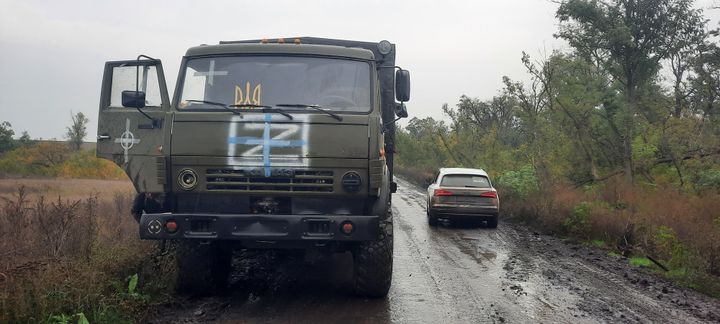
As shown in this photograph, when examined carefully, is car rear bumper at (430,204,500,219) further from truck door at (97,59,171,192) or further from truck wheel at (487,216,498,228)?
truck door at (97,59,171,192)

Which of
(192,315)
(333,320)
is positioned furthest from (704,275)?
(192,315)

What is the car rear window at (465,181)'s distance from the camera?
1482cm

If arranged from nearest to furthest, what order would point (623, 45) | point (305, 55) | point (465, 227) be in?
point (305, 55), point (465, 227), point (623, 45)

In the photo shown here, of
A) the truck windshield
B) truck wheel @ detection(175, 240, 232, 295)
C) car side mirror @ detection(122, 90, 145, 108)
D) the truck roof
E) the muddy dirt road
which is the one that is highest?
the truck roof

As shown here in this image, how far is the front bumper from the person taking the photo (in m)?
5.86

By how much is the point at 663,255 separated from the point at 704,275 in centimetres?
174

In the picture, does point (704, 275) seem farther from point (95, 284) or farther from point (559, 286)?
point (95, 284)

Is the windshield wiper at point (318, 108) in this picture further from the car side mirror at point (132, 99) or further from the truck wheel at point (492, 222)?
the truck wheel at point (492, 222)

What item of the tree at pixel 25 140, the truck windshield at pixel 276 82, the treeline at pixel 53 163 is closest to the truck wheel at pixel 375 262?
the truck windshield at pixel 276 82

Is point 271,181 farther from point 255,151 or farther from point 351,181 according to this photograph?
point 351,181

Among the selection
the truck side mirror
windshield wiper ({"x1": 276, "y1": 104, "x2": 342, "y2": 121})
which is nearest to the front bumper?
windshield wiper ({"x1": 276, "y1": 104, "x2": 342, "y2": 121})

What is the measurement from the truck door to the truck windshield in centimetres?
57

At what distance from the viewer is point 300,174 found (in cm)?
600

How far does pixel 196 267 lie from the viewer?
21.2 ft
